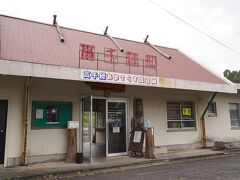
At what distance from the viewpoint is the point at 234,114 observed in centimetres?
1814

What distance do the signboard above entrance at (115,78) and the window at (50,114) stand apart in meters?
1.82

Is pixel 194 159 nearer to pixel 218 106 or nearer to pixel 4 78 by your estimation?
pixel 218 106

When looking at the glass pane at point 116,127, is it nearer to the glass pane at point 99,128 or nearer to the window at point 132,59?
the glass pane at point 99,128

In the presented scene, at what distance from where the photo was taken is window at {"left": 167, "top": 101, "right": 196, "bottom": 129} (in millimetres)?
14400

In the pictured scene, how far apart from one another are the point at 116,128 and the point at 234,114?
9536 millimetres

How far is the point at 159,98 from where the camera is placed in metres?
14.0

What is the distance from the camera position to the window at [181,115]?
1440cm

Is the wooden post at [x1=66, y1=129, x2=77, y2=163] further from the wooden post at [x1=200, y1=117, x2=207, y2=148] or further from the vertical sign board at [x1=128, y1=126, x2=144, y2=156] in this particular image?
the wooden post at [x1=200, y1=117, x2=207, y2=148]

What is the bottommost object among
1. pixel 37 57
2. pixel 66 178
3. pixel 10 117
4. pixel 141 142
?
pixel 66 178

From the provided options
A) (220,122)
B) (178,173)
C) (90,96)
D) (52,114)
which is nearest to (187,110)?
(220,122)

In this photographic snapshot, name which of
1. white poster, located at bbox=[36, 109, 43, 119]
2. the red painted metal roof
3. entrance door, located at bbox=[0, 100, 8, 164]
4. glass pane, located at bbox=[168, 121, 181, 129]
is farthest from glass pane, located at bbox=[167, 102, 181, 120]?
entrance door, located at bbox=[0, 100, 8, 164]

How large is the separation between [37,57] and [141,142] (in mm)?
5335

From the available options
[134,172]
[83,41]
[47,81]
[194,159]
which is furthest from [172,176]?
[83,41]

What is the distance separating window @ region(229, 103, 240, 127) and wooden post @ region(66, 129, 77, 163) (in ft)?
37.1
